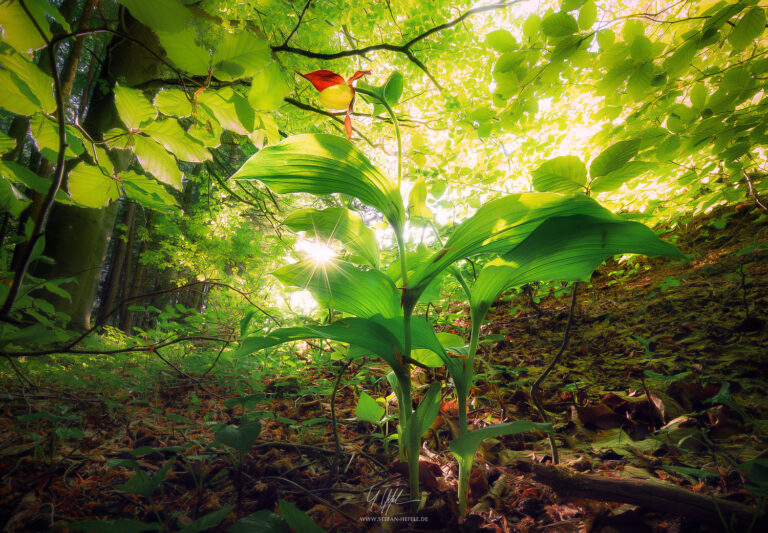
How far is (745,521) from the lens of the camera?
560 mm

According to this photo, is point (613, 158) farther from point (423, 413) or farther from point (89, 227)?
point (89, 227)

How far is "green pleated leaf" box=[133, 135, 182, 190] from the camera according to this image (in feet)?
2.75

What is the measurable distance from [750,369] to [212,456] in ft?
7.37

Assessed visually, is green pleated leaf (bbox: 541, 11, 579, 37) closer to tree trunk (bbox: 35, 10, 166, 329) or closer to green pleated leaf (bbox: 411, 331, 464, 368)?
green pleated leaf (bbox: 411, 331, 464, 368)

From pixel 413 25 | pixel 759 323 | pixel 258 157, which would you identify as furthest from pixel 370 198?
pixel 413 25

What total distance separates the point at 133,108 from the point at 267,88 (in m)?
0.39

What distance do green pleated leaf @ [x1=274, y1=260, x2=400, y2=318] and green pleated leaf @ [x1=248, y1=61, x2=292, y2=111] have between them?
439 millimetres

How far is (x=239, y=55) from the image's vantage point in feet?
2.21

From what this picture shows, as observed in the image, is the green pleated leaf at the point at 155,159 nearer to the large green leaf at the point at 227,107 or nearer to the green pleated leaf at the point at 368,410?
the large green leaf at the point at 227,107

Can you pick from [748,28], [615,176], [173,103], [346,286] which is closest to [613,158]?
[615,176]

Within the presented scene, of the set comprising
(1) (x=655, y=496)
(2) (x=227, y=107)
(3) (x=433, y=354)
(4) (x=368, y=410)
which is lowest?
(1) (x=655, y=496)

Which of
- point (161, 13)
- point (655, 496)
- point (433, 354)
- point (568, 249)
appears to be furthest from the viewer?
point (433, 354)

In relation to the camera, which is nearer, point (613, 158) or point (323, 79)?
point (323, 79)

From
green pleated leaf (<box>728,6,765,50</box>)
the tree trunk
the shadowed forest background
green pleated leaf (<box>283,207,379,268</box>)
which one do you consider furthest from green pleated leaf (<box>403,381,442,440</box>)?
the tree trunk
